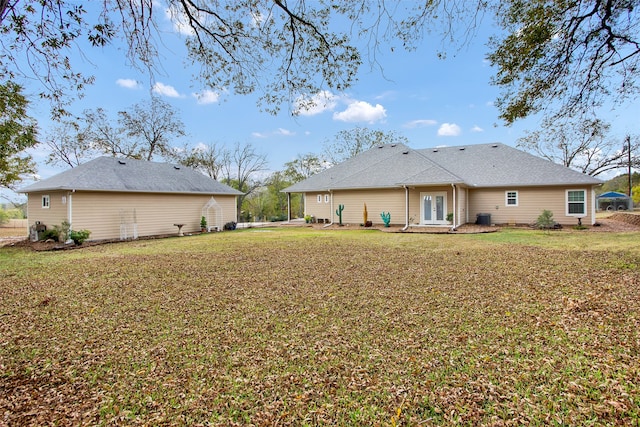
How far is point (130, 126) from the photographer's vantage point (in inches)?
992

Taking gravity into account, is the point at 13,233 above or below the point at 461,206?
below

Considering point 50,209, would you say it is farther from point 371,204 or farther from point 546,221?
point 546,221

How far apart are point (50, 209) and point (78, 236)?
9.54ft

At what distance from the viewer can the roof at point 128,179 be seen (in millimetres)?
13016

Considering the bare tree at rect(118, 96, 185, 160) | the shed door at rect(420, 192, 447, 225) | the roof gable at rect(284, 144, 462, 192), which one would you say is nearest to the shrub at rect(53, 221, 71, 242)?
the roof gable at rect(284, 144, 462, 192)

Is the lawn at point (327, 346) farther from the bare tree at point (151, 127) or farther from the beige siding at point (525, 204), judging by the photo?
the bare tree at point (151, 127)

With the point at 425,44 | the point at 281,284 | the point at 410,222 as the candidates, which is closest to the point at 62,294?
the point at 281,284

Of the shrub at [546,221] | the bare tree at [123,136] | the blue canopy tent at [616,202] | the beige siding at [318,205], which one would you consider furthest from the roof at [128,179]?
the blue canopy tent at [616,202]

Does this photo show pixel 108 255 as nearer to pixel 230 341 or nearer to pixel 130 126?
pixel 230 341

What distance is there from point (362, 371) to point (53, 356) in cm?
337

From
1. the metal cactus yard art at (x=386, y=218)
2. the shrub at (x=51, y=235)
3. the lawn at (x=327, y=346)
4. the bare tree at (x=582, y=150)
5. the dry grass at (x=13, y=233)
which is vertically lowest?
the lawn at (x=327, y=346)

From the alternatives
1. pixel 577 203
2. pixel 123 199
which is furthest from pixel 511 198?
pixel 123 199

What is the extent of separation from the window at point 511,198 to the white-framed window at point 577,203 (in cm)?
227

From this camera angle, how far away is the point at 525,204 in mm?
16484
